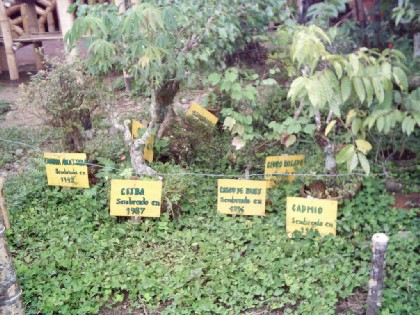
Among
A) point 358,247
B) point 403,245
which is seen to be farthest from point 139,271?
point 403,245

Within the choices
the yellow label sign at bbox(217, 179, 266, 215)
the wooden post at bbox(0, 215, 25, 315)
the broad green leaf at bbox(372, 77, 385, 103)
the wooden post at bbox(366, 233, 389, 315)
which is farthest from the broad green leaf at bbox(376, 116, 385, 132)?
the wooden post at bbox(0, 215, 25, 315)

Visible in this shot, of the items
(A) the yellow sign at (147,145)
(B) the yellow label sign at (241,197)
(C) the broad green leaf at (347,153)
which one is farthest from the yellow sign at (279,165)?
(C) the broad green leaf at (347,153)

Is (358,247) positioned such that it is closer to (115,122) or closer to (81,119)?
(115,122)

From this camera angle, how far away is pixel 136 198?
3.24 m

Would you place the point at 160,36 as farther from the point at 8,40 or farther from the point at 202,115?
the point at 8,40

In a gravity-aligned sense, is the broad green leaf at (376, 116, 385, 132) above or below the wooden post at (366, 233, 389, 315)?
above

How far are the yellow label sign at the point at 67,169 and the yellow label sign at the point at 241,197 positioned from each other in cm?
106

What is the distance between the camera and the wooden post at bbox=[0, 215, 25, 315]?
2.07 metres

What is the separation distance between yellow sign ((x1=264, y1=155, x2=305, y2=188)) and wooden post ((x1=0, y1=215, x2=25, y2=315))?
1.94 m

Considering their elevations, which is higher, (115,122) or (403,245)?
(115,122)

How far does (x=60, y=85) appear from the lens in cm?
361

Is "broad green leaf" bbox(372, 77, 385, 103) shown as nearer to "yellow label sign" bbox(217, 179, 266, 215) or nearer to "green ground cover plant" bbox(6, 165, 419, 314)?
"green ground cover plant" bbox(6, 165, 419, 314)

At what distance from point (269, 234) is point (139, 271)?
0.89 m

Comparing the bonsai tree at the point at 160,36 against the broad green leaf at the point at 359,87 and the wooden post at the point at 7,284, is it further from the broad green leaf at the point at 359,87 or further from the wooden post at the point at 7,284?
the wooden post at the point at 7,284
